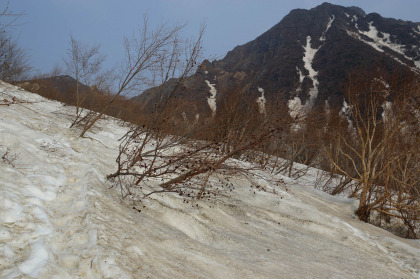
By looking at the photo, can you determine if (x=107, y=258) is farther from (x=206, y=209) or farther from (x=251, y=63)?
(x=251, y=63)

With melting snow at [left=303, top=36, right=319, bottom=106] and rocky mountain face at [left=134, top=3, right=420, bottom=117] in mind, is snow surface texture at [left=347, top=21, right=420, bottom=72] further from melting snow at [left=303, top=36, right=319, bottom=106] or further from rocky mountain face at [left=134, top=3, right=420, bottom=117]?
melting snow at [left=303, top=36, right=319, bottom=106]

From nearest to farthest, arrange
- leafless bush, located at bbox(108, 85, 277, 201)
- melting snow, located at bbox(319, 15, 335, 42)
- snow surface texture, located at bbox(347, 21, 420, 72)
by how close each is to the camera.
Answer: leafless bush, located at bbox(108, 85, 277, 201), snow surface texture, located at bbox(347, 21, 420, 72), melting snow, located at bbox(319, 15, 335, 42)

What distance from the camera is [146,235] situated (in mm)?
2535

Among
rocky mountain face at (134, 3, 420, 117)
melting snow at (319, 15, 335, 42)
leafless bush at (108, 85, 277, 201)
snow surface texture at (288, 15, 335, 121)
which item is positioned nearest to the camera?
leafless bush at (108, 85, 277, 201)

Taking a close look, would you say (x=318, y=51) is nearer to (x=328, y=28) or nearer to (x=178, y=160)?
(x=328, y=28)

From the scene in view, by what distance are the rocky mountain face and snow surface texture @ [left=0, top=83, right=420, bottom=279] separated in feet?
116

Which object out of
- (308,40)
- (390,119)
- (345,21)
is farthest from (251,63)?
(390,119)

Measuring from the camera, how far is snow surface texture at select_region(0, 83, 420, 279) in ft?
6.24

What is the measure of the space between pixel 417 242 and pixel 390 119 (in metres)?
2.77

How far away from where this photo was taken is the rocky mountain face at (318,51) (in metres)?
48.2

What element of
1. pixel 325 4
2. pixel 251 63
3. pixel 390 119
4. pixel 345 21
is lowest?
pixel 390 119

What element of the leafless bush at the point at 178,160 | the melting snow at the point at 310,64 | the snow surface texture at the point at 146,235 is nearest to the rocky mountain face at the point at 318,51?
the melting snow at the point at 310,64

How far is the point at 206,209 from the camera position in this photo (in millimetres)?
4234

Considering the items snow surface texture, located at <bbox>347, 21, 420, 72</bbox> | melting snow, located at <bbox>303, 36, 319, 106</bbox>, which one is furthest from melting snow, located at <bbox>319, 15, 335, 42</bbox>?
snow surface texture, located at <bbox>347, 21, 420, 72</bbox>
